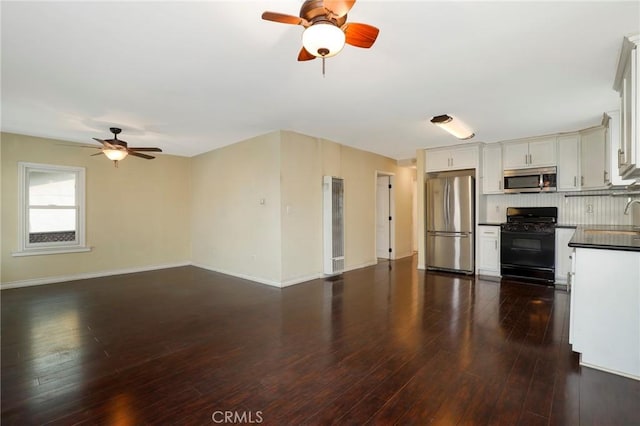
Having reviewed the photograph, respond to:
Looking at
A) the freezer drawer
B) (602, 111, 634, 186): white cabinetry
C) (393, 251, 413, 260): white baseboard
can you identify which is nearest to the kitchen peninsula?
(602, 111, 634, 186): white cabinetry

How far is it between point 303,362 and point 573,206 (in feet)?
17.7

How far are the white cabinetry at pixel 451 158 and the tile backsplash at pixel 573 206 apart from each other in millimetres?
843

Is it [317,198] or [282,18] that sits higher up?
[282,18]

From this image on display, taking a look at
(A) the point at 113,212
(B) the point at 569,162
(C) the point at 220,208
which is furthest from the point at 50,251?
(B) the point at 569,162

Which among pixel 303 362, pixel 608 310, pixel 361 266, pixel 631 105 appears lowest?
pixel 303 362

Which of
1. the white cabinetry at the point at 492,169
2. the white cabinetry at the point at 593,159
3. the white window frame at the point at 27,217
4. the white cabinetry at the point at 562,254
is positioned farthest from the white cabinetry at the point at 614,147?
the white window frame at the point at 27,217

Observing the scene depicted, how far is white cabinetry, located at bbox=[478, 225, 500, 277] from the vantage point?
5434mm

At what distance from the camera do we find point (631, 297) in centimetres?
225

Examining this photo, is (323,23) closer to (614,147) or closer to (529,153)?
(614,147)

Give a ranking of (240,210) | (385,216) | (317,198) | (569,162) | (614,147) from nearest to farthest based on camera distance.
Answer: (614,147) → (569,162) → (317,198) → (240,210) → (385,216)

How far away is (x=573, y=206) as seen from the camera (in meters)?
5.11

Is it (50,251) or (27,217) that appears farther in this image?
(50,251)

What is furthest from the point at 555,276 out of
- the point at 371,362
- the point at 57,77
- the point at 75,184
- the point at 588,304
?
the point at 75,184

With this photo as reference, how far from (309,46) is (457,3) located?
101 cm
